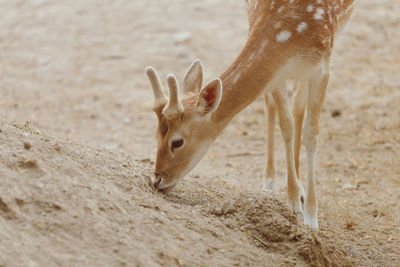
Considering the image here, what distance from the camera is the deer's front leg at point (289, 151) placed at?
603 centimetres

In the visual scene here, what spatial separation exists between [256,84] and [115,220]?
2.04 m

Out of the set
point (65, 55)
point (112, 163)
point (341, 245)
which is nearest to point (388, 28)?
point (65, 55)

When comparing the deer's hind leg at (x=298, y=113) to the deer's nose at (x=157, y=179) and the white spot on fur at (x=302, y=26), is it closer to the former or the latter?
the white spot on fur at (x=302, y=26)

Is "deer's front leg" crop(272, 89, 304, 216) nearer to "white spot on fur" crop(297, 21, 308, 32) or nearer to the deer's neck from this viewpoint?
the deer's neck

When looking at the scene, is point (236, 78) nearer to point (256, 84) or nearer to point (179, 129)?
point (256, 84)

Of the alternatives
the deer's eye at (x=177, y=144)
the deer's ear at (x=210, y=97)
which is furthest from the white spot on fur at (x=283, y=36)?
the deer's eye at (x=177, y=144)

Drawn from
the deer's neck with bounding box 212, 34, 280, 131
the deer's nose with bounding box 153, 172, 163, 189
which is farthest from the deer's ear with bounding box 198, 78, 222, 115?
the deer's nose with bounding box 153, 172, 163, 189

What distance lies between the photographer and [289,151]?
620 cm

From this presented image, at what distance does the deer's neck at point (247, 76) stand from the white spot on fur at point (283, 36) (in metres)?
0.10

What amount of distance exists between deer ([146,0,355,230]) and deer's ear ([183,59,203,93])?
0.11ft

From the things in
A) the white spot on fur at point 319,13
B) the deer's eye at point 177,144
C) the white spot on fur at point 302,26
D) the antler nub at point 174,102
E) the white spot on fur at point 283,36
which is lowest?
the deer's eye at point 177,144

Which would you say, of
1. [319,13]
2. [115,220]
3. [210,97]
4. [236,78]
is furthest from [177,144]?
[319,13]

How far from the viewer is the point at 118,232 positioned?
3934 millimetres

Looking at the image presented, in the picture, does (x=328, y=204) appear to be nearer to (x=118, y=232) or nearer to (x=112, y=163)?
(x=112, y=163)
